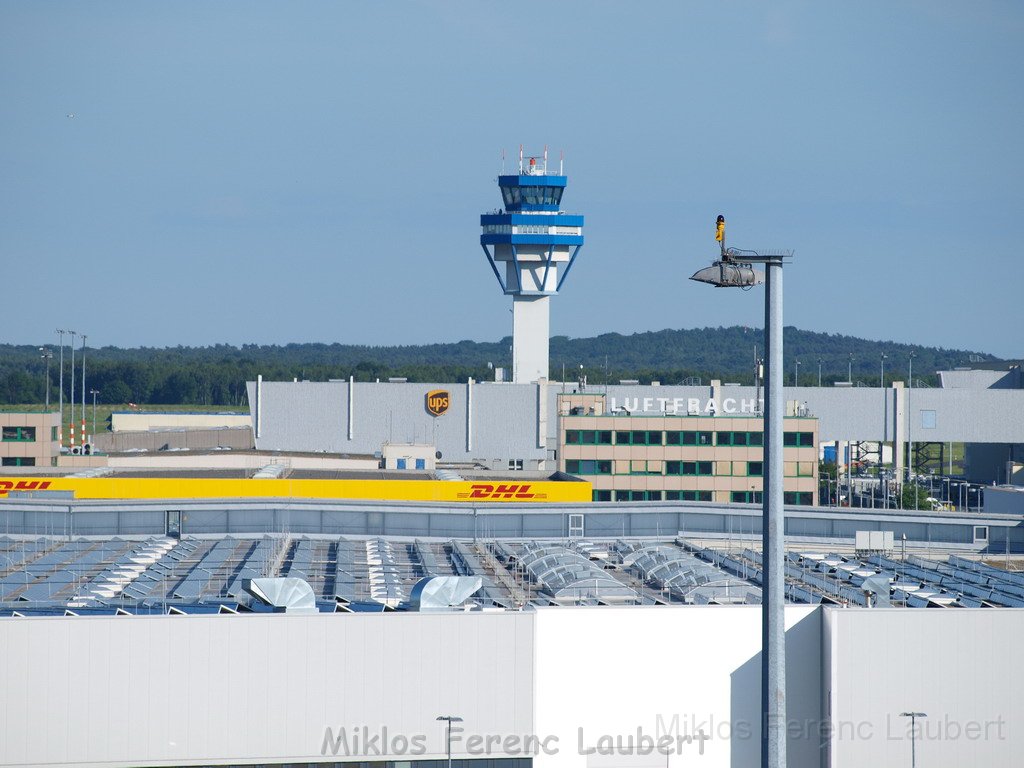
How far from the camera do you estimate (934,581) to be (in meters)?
40.7

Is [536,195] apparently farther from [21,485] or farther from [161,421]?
[21,485]

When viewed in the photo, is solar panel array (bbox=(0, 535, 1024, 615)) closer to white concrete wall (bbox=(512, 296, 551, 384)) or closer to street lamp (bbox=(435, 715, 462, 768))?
street lamp (bbox=(435, 715, 462, 768))

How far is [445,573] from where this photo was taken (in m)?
41.5

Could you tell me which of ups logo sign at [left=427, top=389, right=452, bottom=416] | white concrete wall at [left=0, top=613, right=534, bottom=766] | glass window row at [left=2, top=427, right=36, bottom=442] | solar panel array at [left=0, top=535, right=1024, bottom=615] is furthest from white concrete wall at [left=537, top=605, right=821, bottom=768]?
ups logo sign at [left=427, top=389, right=452, bottom=416]

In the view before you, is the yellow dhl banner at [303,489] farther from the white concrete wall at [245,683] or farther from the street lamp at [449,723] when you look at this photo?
the street lamp at [449,723]

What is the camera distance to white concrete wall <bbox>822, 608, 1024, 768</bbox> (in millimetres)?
31922

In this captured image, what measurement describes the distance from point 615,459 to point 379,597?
5924cm

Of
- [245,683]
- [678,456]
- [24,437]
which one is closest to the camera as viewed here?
[245,683]

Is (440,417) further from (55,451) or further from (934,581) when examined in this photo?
(934,581)

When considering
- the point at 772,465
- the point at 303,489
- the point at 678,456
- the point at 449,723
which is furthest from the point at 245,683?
the point at 678,456

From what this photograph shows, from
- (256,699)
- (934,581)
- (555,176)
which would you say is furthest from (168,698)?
(555,176)

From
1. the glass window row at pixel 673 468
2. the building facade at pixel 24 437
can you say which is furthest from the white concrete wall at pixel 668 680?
the building facade at pixel 24 437

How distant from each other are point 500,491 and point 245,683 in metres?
35.6

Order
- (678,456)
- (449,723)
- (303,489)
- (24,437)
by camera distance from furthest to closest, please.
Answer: (24,437)
(678,456)
(303,489)
(449,723)
